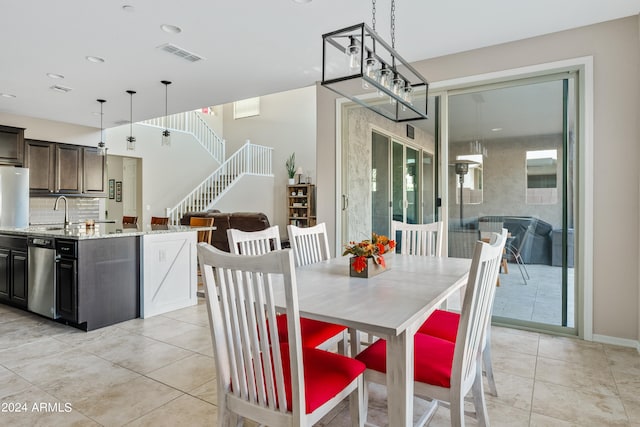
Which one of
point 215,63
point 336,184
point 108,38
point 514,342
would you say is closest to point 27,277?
point 108,38

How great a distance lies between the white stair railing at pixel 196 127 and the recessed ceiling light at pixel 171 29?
602cm

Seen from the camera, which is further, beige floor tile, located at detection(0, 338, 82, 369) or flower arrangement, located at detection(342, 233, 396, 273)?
beige floor tile, located at detection(0, 338, 82, 369)

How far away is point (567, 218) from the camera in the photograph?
3.31 m

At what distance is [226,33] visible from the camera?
131 inches

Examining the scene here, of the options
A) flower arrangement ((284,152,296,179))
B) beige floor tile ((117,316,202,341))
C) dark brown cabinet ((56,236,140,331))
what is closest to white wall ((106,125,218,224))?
flower arrangement ((284,152,296,179))

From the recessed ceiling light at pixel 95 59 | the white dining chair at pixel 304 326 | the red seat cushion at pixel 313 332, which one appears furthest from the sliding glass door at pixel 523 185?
the recessed ceiling light at pixel 95 59

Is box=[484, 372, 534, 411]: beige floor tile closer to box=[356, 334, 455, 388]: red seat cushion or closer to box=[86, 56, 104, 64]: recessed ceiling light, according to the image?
box=[356, 334, 455, 388]: red seat cushion

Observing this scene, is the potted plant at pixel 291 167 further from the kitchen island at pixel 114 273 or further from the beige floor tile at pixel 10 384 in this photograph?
the beige floor tile at pixel 10 384

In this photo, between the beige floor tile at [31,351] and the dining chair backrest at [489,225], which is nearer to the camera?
the beige floor tile at [31,351]

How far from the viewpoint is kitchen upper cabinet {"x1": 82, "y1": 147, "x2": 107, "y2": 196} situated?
6.98m

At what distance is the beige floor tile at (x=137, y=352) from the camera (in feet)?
8.82

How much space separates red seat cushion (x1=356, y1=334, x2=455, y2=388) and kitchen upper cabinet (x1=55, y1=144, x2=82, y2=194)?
6891 mm

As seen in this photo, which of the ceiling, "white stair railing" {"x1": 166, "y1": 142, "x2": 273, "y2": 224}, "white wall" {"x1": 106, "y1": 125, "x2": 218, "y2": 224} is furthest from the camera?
"white stair railing" {"x1": 166, "y1": 142, "x2": 273, "y2": 224}

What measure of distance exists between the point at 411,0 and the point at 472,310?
235cm
